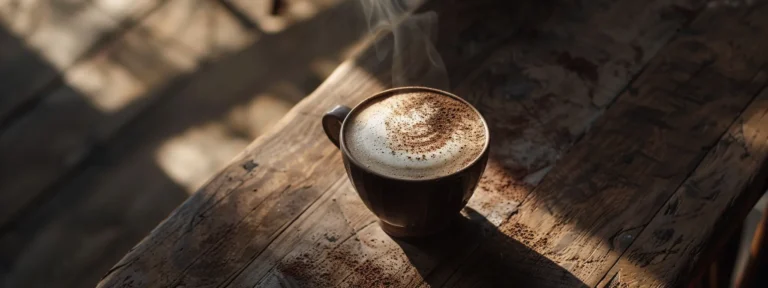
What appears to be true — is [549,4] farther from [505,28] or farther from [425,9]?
[425,9]

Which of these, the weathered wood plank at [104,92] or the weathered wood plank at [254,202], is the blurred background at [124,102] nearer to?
the weathered wood plank at [104,92]

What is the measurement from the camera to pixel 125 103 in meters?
2.01

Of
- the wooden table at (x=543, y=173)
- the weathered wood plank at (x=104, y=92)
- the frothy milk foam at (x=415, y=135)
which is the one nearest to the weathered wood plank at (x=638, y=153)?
the wooden table at (x=543, y=173)

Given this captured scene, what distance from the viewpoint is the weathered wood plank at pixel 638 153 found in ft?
2.91

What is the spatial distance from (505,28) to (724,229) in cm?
49

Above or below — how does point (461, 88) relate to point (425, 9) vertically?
below

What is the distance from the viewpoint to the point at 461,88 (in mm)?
1119

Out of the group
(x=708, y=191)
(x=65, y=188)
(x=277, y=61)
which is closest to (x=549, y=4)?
(x=708, y=191)

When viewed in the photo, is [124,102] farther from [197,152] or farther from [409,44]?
[409,44]

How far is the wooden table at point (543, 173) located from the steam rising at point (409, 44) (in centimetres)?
2

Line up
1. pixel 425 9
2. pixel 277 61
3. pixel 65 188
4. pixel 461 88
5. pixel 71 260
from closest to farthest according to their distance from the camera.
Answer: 1. pixel 461 88
2. pixel 425 9
3. pixel 71 260
4. pixel 65 188
5. pixel 277 61

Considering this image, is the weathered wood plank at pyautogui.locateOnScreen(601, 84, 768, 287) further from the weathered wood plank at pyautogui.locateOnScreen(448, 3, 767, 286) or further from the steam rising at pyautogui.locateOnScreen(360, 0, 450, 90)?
the steam rising at pyautogui.locateOnScreen(360, 0, 450, 90)

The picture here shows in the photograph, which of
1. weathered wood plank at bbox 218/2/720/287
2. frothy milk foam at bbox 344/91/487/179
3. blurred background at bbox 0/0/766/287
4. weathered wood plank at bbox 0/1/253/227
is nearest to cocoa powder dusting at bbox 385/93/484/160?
frothy milk foam at bbox 344/91/487/179

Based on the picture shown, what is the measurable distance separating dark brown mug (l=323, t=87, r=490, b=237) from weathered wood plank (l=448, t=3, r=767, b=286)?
0.08m
